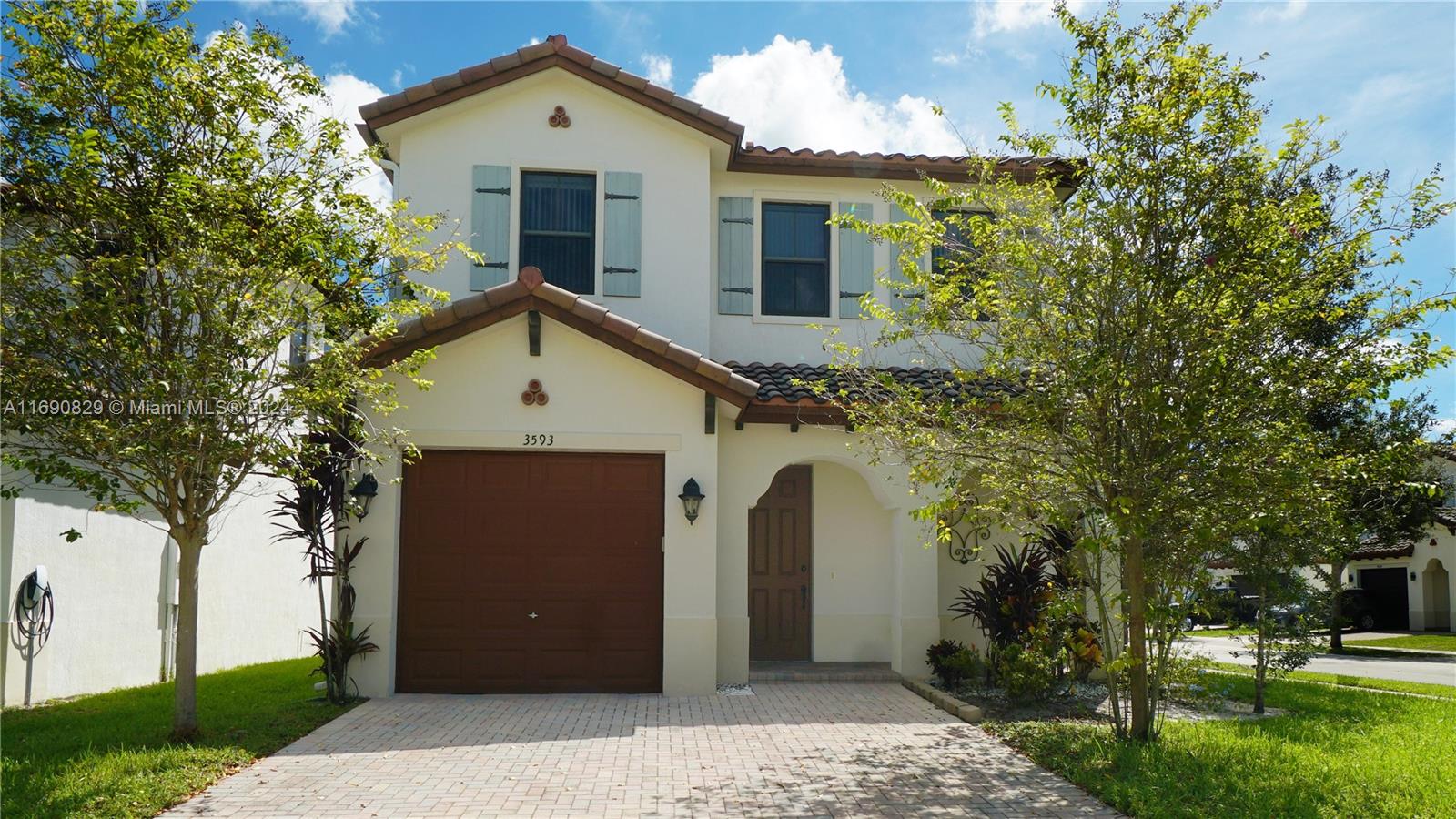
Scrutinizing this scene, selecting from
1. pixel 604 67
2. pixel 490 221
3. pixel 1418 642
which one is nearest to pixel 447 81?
pixel 490 221

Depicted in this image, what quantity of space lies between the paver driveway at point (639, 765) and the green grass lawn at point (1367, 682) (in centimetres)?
715

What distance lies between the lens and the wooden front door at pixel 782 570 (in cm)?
1386

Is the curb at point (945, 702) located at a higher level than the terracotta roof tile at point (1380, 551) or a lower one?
lower

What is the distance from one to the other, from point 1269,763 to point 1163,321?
359 cm

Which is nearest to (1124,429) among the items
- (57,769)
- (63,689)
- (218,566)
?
(57,769)

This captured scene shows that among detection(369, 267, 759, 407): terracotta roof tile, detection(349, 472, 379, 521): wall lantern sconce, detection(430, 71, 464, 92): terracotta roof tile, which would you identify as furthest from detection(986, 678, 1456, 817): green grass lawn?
detection(430, 71, 464, 92): terracotta roof tile

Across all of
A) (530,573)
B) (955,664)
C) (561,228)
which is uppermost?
(561,228)

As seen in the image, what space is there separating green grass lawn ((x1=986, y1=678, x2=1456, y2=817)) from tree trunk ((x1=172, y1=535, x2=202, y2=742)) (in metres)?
7.10

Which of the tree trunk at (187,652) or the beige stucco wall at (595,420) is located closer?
the tree trunk at (187,652)

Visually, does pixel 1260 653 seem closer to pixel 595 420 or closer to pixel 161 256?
pixel 595 420

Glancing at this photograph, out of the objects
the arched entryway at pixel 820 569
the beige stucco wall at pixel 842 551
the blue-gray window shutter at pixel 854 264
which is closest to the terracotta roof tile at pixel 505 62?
the blue-gray window shutter at pixel 854 264

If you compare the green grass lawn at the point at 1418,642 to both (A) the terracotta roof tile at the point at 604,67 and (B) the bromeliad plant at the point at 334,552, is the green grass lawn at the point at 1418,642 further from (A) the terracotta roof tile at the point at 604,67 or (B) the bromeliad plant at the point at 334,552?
(B) the bromeliad plant at the point at 334,552

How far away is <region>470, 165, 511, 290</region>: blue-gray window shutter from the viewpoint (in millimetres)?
13312

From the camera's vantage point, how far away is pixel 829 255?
14.4 metres
